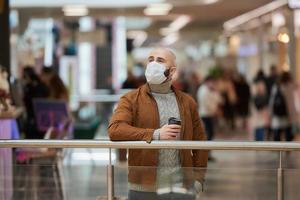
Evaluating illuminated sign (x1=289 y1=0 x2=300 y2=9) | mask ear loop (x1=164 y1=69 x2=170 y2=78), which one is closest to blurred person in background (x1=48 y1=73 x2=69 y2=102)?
illuminated sign (x1=289 y1=0 x2=300 y2=9)

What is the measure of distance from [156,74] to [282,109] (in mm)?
9743

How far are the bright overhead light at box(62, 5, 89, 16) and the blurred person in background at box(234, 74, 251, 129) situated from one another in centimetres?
518

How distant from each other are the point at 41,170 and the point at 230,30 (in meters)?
21.2

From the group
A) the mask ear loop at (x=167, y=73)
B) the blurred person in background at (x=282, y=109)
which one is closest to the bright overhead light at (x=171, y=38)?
the blurred person in background at (x=282, y=109)

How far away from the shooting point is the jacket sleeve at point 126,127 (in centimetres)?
491

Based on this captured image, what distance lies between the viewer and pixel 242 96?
22.5 m

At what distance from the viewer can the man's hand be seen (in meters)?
4.77

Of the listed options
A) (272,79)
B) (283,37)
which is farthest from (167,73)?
(283,37)

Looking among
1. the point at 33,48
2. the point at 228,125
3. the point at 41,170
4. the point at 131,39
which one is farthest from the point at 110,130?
the point at 131,39

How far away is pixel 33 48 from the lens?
17688 millimetres

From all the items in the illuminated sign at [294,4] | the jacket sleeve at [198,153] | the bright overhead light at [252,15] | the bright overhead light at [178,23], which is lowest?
the jacket sleeve at [198,153]

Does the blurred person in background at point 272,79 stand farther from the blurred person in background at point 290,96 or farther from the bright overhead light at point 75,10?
the bright overhead light at point 75,10

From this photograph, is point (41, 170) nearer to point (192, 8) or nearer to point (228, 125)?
point (192, 8)

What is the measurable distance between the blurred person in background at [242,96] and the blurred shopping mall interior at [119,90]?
0.04 metres
